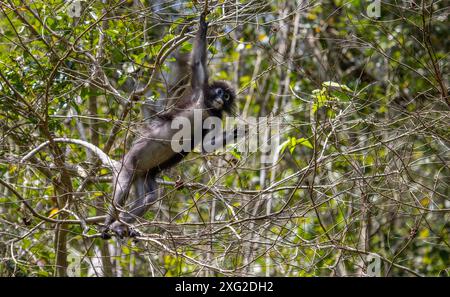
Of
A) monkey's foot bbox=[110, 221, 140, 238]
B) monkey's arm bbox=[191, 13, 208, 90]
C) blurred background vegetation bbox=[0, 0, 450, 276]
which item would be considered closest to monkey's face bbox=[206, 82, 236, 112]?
monkey's arm bbox=[191, 13, 208, 90]

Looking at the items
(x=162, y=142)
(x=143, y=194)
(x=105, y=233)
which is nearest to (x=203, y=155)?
(x=162, y=142)

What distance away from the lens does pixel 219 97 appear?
673cm

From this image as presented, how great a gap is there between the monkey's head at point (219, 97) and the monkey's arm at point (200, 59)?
187mm

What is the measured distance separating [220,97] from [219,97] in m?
0.01

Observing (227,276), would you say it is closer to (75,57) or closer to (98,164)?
(98,164)

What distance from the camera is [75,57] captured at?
20.7 feet

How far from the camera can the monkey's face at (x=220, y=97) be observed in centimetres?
672

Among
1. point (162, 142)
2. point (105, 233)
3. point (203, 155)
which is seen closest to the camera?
point (105, 233)

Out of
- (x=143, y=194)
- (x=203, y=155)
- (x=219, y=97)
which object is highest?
(x=219, y=97)

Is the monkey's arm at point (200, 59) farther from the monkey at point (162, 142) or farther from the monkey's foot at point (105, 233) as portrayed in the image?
the monkey's foot at point (105, 233)

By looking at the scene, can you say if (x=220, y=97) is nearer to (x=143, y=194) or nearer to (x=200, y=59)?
(x=200, y=59)

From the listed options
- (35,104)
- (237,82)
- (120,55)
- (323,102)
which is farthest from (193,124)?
(237,82)
